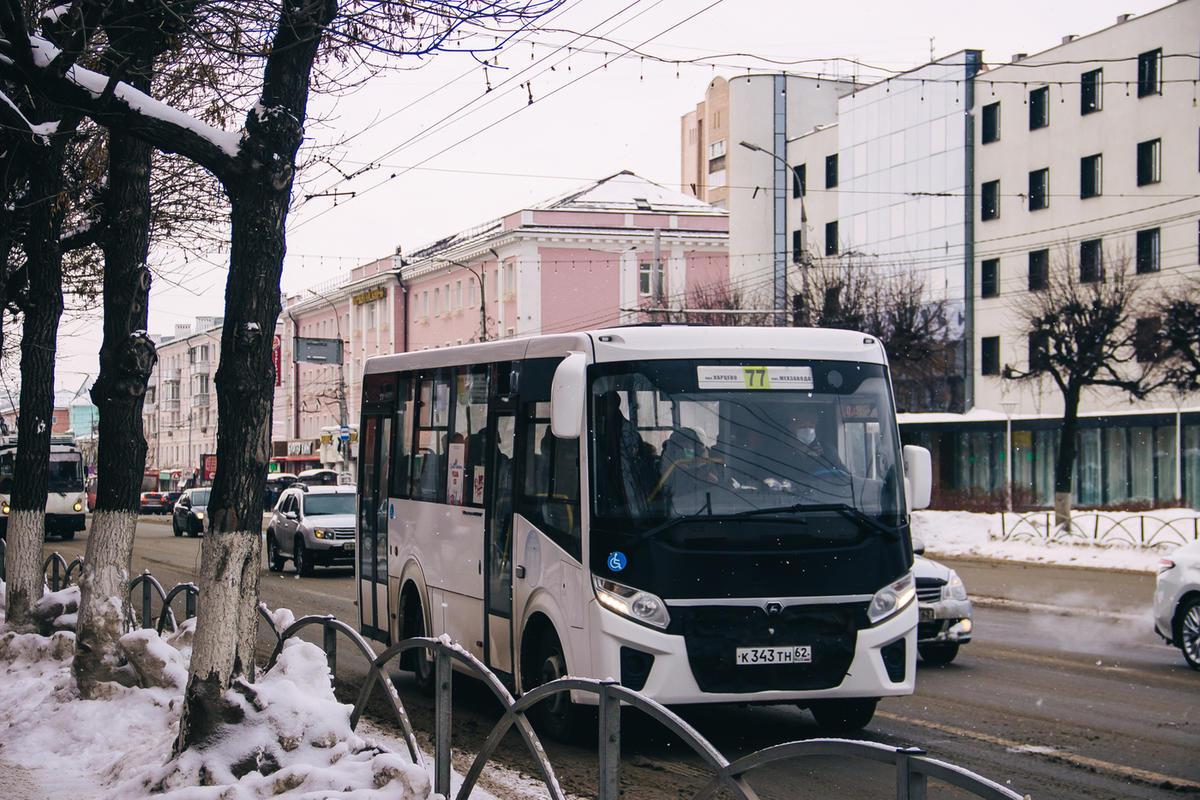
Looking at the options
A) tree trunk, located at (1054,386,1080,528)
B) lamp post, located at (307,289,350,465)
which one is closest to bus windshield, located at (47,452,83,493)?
lamp post, located at (307,289,350,465)

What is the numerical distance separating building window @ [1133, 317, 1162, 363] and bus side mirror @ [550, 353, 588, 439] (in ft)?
94.0

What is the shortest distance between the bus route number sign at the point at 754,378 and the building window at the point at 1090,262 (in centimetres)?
3021

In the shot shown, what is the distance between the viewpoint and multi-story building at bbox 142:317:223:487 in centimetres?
10925

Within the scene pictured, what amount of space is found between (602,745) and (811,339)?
463 centimetres

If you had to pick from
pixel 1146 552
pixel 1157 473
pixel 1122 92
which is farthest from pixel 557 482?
pixel 1122 92

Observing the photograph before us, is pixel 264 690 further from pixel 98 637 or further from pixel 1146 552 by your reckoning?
pixel 1146 552

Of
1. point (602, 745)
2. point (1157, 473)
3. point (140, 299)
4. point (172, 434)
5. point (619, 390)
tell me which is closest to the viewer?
point (602, 745)

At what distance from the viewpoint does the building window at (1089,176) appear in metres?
48.2

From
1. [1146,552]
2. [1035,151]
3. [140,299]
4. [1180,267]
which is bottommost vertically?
[1146,552]

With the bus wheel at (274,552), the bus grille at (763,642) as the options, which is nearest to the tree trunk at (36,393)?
the bus grille at (763,642)

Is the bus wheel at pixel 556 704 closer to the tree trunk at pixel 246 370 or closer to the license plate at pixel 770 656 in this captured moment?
the license plate at pixel 770 656

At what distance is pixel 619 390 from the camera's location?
29.3ft

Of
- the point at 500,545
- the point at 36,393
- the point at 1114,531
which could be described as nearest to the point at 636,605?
the point at 500,545

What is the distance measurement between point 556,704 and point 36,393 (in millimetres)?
8913
